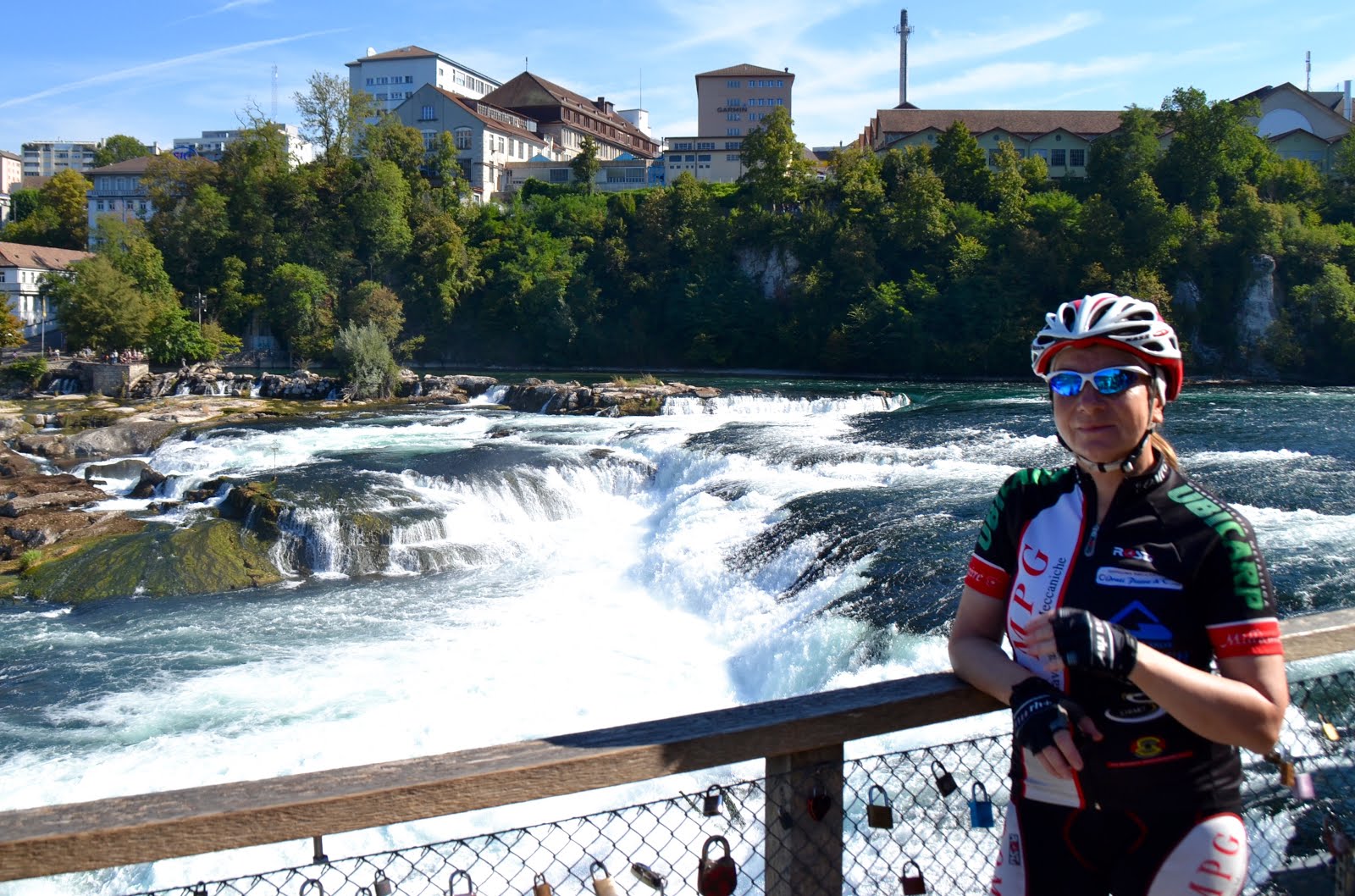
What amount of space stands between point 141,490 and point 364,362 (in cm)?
1623

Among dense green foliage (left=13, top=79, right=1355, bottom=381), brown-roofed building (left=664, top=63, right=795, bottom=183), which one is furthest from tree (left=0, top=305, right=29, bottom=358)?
brown-roofed building (left=664, top=63, right=795, bottom=183)

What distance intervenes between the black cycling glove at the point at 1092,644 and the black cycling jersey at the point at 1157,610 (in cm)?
18

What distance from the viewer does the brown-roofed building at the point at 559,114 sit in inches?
3022

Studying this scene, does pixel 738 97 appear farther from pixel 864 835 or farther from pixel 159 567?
pixel 864 835

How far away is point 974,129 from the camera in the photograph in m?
63.2

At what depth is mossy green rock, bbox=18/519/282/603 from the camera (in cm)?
1509

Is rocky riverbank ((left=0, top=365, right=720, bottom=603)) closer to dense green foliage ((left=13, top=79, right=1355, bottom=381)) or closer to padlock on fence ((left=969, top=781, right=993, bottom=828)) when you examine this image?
dense green foliage ((left=13, top=79, right=1355, bottom=381))

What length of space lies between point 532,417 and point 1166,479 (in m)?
28.3

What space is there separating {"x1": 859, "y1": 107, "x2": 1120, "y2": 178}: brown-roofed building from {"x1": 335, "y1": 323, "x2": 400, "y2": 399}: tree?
3690 centimetres

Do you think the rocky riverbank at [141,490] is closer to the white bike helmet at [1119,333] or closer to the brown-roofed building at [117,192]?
the white bike helmet at [1119,333]

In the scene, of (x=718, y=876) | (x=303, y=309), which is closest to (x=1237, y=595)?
(x=718, y=876)

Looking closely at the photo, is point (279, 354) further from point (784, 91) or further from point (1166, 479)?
point (1166, 479)

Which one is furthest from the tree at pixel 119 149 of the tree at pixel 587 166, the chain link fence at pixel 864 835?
the chain link fence at pixel 864 835

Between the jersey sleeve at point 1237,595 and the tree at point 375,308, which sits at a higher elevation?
the tree at point 375,308
